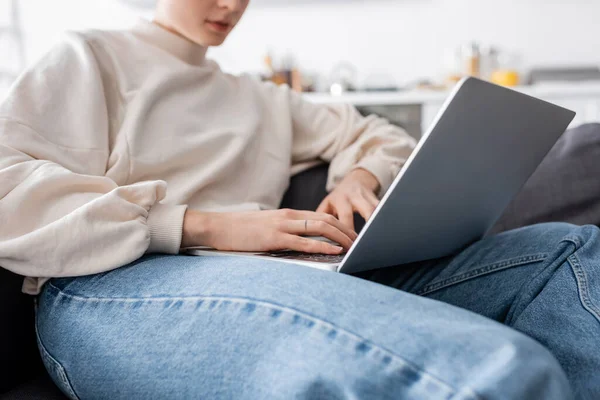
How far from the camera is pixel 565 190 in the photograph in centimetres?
122

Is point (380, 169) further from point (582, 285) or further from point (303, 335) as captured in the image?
point (303, 335)

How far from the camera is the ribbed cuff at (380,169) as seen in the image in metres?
1.20

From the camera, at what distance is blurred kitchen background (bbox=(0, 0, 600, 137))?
2924 mm

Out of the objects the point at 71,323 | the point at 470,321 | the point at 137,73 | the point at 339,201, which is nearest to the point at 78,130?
the point at 137,73

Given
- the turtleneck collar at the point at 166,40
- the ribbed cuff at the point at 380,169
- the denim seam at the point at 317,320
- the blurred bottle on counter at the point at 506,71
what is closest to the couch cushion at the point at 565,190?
the ribbed cuff at the point at 380,169

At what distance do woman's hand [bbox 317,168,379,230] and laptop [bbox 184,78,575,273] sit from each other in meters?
0.16

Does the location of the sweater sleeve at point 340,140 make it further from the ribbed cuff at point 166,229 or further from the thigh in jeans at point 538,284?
the ribbed cuff at point 166,229

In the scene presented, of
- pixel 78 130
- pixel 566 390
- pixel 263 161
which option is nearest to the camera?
pixel 566 390

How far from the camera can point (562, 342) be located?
722 mm

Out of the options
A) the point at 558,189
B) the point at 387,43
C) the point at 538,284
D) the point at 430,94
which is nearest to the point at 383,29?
the point at 387,43

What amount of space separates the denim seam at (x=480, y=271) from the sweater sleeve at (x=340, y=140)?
0.37m

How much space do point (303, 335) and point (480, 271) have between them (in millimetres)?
463

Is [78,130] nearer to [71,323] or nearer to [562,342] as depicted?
[71,323]

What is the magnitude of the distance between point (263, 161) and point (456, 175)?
524 mm
